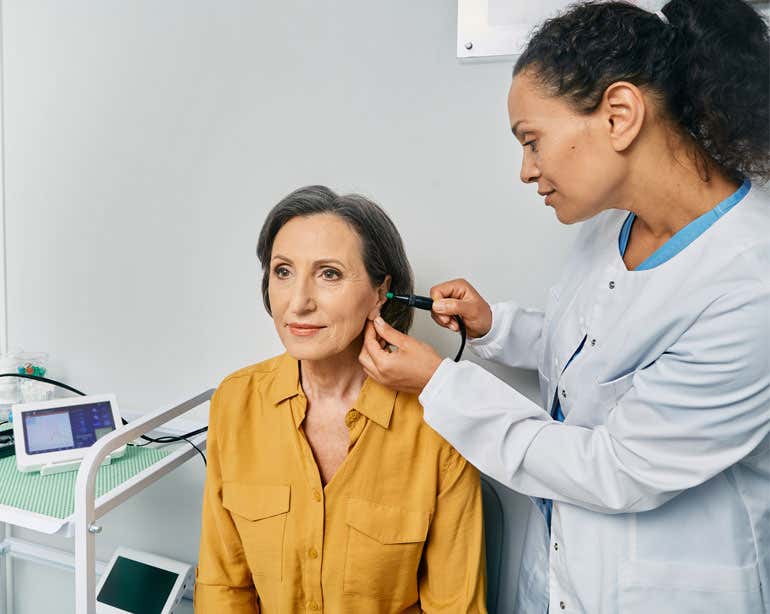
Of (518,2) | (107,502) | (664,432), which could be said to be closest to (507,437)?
(664,432)

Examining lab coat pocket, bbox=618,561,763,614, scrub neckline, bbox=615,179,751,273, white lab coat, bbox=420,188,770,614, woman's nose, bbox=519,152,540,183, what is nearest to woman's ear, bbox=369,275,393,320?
white lab coat, bbox=420,188,770,614

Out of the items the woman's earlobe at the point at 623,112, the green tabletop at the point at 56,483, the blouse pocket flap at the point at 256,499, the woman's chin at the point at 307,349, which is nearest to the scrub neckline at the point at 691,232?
the woman's earlobe at the point at 623,112

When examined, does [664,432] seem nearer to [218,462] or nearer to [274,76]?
[218,462]

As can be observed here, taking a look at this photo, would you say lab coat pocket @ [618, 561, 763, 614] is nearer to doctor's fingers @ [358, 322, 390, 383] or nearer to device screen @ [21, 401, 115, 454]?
doctor's fingers @ [358, 322, 390, 383]

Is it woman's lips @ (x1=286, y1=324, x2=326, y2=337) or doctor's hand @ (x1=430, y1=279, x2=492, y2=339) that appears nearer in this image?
woman's lips @ (x1=286, y1=324, x2=326, y2=337)

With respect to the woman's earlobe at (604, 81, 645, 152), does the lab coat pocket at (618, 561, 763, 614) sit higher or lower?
lower

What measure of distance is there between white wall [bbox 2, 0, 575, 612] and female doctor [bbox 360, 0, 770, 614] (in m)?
0.41

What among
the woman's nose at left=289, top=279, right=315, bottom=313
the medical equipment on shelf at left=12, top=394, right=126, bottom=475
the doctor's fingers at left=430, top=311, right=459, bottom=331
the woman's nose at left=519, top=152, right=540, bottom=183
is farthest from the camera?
the medical equipment on shelf at left=12, top=394, right=126, bottom=475

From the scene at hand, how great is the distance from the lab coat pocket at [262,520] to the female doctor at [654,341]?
0.36 meters

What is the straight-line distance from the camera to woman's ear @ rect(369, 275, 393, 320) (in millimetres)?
1147

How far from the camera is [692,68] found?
0.85 m

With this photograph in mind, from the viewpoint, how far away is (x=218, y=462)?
3.92ft

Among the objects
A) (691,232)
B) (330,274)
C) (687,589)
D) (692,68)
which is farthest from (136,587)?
(692,68)

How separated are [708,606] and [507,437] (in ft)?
1.24
